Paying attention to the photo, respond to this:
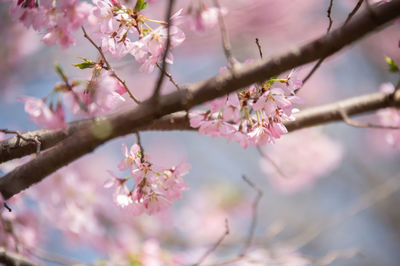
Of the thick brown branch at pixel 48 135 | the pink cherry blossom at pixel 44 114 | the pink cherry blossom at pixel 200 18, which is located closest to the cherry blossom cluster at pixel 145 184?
the thick brown branch at pixel 48 135

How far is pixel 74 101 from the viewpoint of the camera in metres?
0.94

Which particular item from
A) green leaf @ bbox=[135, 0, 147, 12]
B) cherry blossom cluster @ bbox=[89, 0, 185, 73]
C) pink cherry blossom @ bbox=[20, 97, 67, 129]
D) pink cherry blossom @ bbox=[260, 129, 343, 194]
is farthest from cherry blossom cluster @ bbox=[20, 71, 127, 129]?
pink cherry blossom @ bbox=[260, 129, 343, 194]

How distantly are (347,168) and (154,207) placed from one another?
15.0 feet

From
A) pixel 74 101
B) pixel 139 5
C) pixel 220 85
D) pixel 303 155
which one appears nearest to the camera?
pixel 220 85

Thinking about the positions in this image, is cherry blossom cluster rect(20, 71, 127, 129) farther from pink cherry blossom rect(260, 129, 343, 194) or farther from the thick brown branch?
pink cherry blossom rect(260, 129, 343, 194)

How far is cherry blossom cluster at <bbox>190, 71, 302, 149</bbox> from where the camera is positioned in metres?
0.99

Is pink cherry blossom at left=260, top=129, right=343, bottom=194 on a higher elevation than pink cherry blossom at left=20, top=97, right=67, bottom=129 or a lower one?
lower

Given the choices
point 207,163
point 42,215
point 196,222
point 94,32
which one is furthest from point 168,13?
point 207,163

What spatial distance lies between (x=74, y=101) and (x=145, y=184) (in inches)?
13.2

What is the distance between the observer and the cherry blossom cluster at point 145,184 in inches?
42.6

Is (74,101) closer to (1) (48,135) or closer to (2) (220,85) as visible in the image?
(1) (48,135)

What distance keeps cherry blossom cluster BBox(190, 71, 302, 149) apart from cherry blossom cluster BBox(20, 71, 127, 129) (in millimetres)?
253

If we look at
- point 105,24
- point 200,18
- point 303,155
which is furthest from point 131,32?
point 303,155

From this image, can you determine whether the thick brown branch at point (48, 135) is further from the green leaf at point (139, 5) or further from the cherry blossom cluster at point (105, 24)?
the green leaf at point (139, 5)
